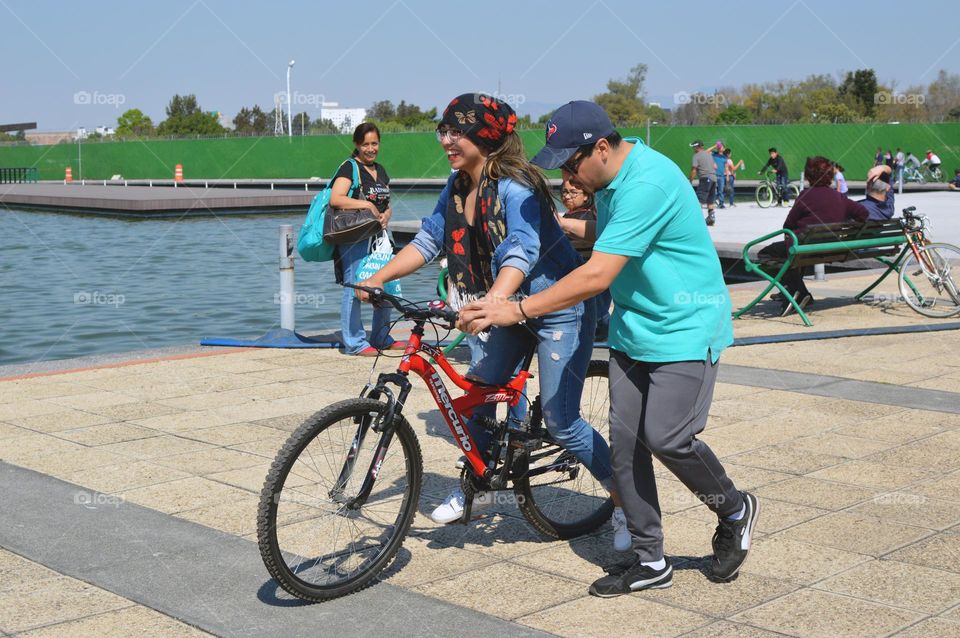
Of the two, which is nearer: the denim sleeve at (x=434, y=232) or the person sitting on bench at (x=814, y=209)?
the denim sleeve at (x=434, y=232)

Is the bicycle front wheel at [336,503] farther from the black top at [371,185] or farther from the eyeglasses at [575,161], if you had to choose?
the black top at [371,185]

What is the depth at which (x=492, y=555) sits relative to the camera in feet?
15.0

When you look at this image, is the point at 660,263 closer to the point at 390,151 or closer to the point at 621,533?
the point at 621,533

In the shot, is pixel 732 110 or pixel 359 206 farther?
pixel 732 110

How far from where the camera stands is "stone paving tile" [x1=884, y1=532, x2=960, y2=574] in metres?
4.36

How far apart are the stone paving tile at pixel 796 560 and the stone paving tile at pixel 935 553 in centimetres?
15

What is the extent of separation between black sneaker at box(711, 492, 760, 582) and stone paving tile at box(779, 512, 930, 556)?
0.54 metres

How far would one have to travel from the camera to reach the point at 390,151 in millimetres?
59625

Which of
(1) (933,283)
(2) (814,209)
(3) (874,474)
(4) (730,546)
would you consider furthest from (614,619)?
(1) (933,283)

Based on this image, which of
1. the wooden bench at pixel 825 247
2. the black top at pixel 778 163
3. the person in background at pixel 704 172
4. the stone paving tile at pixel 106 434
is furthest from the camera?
the black top at pixel 778 163

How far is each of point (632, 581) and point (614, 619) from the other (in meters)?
0.26

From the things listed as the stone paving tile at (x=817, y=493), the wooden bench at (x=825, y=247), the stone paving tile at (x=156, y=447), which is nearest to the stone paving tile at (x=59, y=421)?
the stone paving tile at (x=156, y=447)

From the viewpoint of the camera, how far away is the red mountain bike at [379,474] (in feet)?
12.7

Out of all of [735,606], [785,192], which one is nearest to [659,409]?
[735,606]
